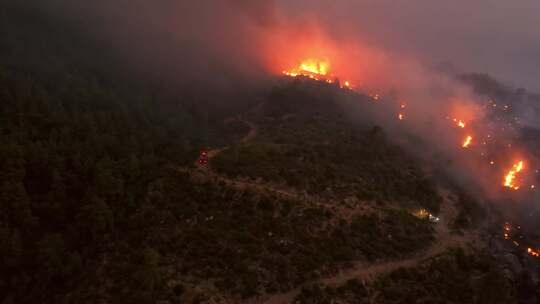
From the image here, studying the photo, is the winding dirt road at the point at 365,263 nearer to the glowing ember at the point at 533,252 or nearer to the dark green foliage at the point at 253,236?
the dark green foliage at the point at 253,236

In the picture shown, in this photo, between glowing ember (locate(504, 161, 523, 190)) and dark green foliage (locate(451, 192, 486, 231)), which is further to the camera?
glowing ember (locate(504, 161, 523, 190))

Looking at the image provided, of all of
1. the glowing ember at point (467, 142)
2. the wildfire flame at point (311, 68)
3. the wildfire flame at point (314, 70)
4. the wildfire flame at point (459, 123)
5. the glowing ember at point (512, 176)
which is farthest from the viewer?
the wildfire flame at point (311, 68)

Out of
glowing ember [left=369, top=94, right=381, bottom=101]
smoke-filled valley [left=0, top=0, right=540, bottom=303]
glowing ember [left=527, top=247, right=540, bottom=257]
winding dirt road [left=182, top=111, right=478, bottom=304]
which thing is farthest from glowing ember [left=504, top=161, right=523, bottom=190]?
glowing ember [left=369, top=94, right=381, bottom=101]

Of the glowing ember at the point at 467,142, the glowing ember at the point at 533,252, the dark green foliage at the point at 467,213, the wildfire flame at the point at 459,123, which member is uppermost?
the wildfire flame at the point at 459,123

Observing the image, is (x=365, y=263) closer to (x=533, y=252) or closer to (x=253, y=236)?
(x=253, y=236)

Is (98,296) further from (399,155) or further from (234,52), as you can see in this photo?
(234,52)

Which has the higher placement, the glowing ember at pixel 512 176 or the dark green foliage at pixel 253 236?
the glowing ember at pixel 512 176

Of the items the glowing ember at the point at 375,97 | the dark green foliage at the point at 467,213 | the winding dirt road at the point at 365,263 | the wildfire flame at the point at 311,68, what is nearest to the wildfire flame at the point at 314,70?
the wildfire flame at the point at 311,68

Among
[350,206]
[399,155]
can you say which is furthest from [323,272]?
[399,155]

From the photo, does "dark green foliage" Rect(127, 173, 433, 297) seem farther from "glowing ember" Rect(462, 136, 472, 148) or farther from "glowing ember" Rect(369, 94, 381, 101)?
"glowing ember" Rect(369, 94, 381, 101)
